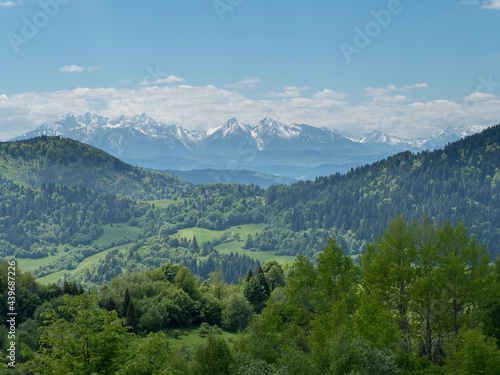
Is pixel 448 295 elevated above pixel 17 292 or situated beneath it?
elevated above

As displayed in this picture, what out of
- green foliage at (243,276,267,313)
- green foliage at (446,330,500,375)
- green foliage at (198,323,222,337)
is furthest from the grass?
green foliage at (446,330,500,375)

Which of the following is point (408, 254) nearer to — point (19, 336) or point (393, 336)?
point (393, 336)

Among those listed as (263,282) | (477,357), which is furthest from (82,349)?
(263,282)

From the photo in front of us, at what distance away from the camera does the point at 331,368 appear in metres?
36.7

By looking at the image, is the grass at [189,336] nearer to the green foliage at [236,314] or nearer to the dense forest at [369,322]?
the green foliage at [236,314]

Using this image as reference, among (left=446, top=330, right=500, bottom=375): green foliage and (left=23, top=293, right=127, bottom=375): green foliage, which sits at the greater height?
(left=23, top=293, right=127, bottom=375): green foliage

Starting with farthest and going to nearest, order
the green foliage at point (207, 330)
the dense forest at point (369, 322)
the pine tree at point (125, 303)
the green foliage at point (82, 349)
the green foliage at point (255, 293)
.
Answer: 1. the green foliage at point (255, 293)
2. the green foliage at point (207, 330)
3. the pine tree at point (125, 303)
4. the dense forest at point (369, 322)
5. the green foliage at point (82, 349)

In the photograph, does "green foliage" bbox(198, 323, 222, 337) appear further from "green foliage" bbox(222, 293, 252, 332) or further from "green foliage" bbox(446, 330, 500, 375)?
"green foliage" bbox(446, 330, 500, 375)

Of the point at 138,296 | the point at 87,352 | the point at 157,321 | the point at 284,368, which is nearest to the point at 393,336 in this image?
the point at 284,368

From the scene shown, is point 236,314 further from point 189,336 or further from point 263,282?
point 263,282

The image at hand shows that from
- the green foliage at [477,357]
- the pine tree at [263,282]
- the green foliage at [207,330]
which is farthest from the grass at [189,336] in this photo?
the green foliage at [477,357]

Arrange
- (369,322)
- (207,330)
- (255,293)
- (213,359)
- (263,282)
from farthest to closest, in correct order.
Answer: (263,282)
(255,293)
(207,330)
(213,359)
(369,322)

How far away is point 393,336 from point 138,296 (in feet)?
237

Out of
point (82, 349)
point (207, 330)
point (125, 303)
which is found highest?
point (82, 349)
